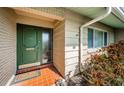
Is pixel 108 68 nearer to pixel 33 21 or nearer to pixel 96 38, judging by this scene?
pixel 33 21

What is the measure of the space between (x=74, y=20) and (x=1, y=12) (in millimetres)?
2660

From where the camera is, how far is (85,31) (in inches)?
205

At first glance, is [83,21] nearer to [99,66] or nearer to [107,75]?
[99,66]

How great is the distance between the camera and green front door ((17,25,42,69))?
15.0 feet

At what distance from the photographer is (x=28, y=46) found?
4.89 meters

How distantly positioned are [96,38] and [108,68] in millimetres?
3909

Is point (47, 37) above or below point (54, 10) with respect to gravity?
below

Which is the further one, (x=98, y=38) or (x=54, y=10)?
(x=98, y=38)

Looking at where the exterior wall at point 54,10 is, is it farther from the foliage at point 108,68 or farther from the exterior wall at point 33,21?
the foliage at point 108,68

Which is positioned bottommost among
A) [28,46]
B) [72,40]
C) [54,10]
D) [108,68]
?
[108,68]

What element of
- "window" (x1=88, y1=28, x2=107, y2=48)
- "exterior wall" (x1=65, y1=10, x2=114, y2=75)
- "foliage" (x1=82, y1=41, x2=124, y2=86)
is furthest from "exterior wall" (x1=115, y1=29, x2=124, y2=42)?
"foliage" (x1=82, y1=41, x2=124, y2=86)

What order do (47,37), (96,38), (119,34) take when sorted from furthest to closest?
(119,34) → (96,38) → (47,37)

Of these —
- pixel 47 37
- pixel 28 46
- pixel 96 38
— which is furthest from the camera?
pixel 96 38

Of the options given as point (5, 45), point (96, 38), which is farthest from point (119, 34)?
point (5, 45)
